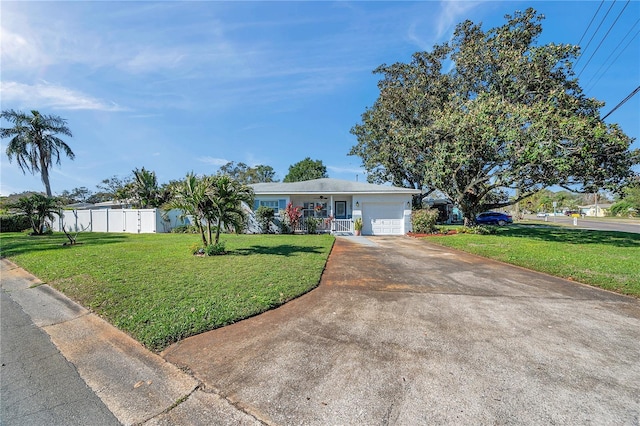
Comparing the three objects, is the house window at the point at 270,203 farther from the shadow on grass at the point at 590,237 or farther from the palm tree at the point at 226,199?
the shadow on grass at the point at 590,237

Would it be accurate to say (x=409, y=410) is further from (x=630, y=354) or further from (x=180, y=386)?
(x=630, y=354)

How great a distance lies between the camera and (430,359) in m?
2.99

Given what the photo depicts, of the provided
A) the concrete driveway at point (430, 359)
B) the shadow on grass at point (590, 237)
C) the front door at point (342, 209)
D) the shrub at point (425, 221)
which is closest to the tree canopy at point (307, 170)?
the front door at point (342, 209)

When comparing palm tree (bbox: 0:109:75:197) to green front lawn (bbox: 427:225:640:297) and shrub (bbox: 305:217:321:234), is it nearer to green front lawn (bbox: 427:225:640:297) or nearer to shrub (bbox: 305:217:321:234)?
shrub (bbox: 305:217:321:234)

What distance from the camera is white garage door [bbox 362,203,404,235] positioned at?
1769cm

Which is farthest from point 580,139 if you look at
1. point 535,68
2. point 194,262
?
point 194,262

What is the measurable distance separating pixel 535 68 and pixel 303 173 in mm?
34146

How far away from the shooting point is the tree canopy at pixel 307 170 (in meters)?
45.7

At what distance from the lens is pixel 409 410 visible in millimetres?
2229

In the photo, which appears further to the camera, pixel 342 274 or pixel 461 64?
pixel 461 64

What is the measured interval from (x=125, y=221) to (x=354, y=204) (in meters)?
16.1

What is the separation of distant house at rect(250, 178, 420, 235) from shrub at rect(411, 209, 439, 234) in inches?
16.6

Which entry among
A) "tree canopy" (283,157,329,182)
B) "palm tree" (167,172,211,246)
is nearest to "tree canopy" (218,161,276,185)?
"tree canopy" (283,157,329,182)

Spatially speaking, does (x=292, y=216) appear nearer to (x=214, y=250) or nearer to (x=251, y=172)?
(x=214, y=250)
